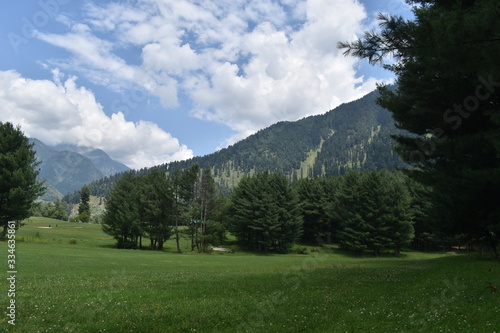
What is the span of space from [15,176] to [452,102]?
48928mm

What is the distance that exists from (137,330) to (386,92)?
60.7ft

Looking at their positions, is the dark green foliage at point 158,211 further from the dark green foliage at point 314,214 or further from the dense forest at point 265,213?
the dark green foliage at point 314,214

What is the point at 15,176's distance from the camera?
4031 centimetres

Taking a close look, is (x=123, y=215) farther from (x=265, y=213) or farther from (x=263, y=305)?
(x=263, y=305)

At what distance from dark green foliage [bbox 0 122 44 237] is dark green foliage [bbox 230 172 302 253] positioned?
38.1m

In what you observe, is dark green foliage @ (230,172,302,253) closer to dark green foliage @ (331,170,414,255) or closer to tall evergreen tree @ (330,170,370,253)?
tall evergreen tree @ (330,170,370,253)

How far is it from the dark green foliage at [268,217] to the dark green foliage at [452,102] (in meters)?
45.0

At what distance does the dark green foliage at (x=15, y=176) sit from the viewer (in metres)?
40.2

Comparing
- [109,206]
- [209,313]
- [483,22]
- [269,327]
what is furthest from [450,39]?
[109,206]

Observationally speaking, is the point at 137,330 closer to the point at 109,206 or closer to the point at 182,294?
the point at 182,294

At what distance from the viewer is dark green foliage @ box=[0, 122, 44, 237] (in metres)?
40.2

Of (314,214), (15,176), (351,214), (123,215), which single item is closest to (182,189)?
(123,215)

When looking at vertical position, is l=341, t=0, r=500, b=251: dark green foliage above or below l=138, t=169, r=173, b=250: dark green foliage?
above

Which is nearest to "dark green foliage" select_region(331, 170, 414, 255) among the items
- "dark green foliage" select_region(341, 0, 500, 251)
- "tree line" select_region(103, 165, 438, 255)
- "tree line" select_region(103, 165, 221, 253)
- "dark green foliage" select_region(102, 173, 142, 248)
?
"tree line" select_region(103, 165, 438, 255)
